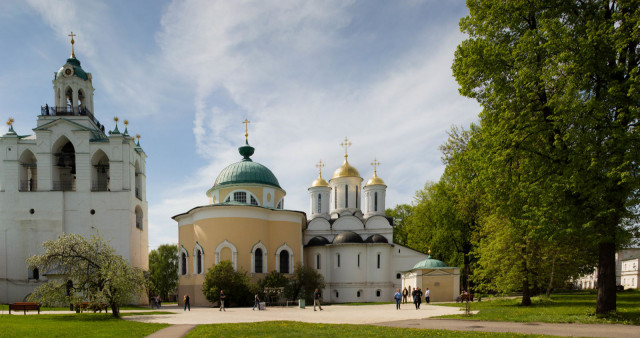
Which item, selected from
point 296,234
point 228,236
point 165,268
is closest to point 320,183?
point 296,234

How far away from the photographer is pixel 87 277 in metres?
19.8

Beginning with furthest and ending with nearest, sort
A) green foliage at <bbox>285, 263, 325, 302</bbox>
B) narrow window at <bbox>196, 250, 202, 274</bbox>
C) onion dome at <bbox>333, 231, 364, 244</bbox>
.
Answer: onion dome at <bbox>333, 231, 364, 244</bbox>
green foliage at <bbox>285, 263, 325, 302</bbox>
narrow window at <bbox>196, 250, 202, 274</bbox>

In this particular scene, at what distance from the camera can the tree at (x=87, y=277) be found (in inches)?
761

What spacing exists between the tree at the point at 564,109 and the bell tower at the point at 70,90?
32604 millimetres

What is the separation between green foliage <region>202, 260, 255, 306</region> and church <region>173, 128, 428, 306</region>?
2072 millimetres

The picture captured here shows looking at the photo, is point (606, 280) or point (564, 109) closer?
point (564, 109)

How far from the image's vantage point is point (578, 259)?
75.6 feet

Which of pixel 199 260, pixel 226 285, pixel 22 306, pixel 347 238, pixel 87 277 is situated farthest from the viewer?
pixel 347 238

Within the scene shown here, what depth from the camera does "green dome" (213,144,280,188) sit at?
4031 cm

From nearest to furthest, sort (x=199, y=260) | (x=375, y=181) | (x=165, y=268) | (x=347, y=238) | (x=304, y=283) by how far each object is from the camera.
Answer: (x=199, y=260) < (x=304, y=283) < (x=347, y=238) < (x=375, y=181) < (x=165, y=268)

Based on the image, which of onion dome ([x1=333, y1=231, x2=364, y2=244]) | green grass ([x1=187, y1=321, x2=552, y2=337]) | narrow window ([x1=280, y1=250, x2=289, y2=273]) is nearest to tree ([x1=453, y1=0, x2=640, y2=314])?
green grass ([x1=187, y1=321, x2=552, y2=337])

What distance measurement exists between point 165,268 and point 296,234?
26960 mm

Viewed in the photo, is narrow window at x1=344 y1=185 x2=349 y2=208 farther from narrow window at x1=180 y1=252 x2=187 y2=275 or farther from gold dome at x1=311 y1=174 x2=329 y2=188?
narrow window at x1=180 y1=252 x2=187 y2=275

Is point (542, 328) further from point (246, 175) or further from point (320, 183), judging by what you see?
point (320, 183)
